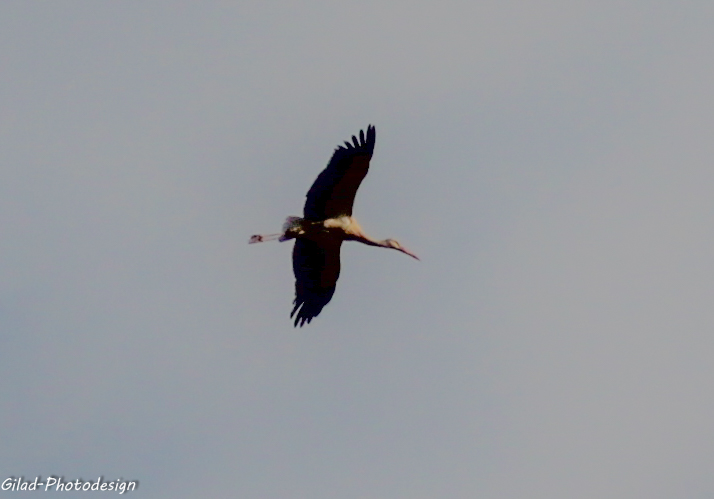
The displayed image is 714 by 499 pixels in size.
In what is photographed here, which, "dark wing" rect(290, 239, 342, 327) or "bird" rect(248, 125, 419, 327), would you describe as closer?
"bird" rect(248, 125, 419, 327)

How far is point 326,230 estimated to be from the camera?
17984 mm

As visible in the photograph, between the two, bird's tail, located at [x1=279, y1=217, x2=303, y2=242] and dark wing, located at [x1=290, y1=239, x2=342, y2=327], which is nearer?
bird's tail, located at [x1=279, y1=217, x2=303, y2=242]

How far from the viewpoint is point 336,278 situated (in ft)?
62.1

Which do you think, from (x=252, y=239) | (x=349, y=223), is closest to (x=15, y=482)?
(x=252, y=239)

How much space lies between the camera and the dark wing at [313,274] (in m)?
18.4

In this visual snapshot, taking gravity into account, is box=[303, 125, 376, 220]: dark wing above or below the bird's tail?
above

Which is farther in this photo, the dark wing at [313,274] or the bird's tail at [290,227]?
the dark wing at [313,274]

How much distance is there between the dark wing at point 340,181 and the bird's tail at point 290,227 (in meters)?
0.19

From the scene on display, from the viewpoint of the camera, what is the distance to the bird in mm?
17062

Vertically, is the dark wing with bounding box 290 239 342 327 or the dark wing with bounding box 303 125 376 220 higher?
the dark wing with bounding box 303 125 376 220

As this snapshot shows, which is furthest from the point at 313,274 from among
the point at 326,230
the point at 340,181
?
the point at 340,181

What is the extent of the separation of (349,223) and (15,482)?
23.2 ft

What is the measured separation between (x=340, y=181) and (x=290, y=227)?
1203 mm

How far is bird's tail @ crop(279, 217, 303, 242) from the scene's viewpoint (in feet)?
57.6
